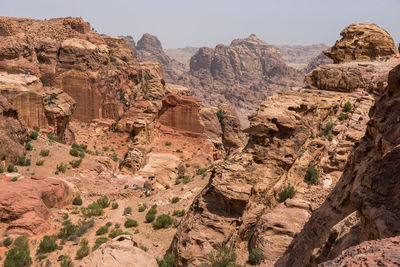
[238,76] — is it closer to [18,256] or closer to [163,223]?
[163,223]

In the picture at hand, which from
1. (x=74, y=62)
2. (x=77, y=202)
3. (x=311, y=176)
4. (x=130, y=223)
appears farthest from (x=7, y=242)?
(x=74, y=62)

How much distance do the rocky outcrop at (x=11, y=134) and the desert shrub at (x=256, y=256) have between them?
19.9m

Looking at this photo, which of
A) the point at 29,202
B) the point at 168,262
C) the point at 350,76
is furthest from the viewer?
the point at 350,76

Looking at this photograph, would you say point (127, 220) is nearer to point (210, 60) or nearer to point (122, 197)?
point (122, 197)

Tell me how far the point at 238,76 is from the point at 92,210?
12942 centimetres

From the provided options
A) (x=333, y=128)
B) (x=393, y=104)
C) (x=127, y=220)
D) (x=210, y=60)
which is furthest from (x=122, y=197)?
(x=210, y=60)

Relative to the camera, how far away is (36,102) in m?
31.0

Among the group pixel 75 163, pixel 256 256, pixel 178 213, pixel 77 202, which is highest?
pixel 256 256

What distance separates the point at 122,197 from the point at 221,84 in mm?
115449

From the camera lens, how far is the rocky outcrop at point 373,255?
11.2 ft

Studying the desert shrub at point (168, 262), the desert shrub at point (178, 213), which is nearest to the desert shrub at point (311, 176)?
the desert shrub at point (168, 262)

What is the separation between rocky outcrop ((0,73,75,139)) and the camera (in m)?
29.2

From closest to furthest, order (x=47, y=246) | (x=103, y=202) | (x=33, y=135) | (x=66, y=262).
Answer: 1. (x=66, y=262)
2. (x=47, y=246)
3. (x=103, y=202)
4. (x=33, y=135)

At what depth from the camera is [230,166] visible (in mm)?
13711
